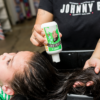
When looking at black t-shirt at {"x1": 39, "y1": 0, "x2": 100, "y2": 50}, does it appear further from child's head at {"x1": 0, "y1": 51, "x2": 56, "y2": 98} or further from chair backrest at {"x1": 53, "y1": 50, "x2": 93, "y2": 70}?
child's head at {"x1": 0, "y1": 51, "x2": 56, "y2": 98}

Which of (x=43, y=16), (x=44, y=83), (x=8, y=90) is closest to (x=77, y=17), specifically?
(x=43, y=16)

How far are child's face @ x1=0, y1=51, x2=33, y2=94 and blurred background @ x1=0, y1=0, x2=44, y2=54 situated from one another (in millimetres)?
1749

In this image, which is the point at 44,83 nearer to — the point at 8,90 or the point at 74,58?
the point at 8,90

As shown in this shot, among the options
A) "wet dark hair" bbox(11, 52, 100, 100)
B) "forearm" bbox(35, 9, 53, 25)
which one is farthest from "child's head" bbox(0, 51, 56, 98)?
"forearm" bbox(35, 9, 53, 25)

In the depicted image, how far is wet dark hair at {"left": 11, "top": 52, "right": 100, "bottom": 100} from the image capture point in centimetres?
74

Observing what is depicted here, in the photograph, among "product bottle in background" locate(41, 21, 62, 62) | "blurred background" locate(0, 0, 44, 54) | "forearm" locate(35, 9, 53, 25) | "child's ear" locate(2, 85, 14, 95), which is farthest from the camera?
"blurred background" locate(0, 0, 44, 54)

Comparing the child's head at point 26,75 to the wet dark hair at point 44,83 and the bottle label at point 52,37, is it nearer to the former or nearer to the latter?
the wet dark hair at point 44,83

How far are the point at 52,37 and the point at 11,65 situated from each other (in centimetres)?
32

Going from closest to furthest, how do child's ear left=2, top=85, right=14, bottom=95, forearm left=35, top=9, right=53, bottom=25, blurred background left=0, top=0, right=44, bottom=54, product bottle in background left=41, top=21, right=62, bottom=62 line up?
product bottle in background left=41, top=21, right=62, bottom=62 < child's ear left=2, top=85, right=14, bottom=95 < forearm left=35, top=9, right=53, bottom=25 < blurred background left=0, top=0, right=44, bottom=54

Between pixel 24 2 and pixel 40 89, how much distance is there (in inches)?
163

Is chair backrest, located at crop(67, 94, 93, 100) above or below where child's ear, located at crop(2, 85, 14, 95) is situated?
below

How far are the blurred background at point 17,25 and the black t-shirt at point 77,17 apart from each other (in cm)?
166

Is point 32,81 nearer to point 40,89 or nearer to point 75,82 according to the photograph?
point 40,89

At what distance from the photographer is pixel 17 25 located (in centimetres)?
430
